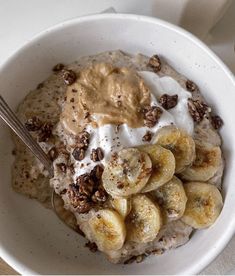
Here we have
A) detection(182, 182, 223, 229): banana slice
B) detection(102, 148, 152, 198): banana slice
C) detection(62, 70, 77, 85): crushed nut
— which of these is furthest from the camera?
detection(62, 70, 77, 85): crushed nut

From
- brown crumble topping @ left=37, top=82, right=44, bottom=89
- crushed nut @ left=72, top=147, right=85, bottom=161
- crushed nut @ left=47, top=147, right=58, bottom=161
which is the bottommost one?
crushed nut @ left=72, top=147, right=85, bottom=161

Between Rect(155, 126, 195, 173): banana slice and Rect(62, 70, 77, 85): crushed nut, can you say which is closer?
Rect(155, 126, 195, 173): banana slice

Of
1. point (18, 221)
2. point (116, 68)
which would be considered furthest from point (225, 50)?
point (18, 221)


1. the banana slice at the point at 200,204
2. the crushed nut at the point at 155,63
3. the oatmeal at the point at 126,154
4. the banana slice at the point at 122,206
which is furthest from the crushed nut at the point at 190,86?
the banana slice at the point at 122,206

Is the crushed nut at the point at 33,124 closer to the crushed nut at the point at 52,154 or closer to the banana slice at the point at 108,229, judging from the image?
the crushed nut at the point at 52,154

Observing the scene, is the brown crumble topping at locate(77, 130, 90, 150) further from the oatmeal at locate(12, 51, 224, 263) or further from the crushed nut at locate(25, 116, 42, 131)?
→ the crushed nut at locate(25, 116, 42, 131)

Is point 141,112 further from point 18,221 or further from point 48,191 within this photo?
point 18,221

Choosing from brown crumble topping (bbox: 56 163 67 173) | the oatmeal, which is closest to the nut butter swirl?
the oatmeal
